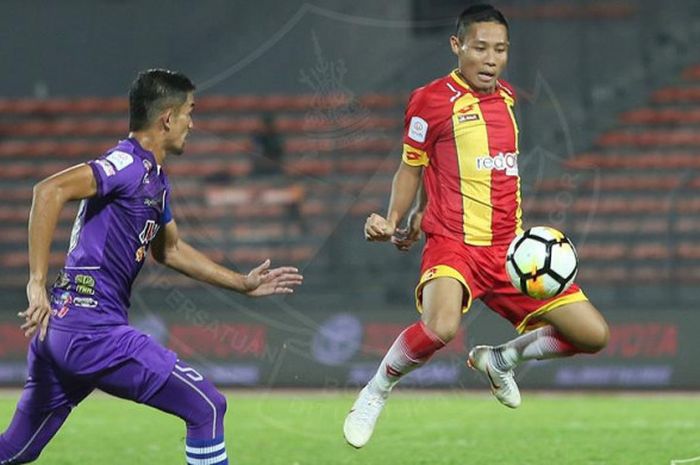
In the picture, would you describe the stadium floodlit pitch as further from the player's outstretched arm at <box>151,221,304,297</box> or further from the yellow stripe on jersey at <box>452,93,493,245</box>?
the player's outstretched arm at <box>151,221,304,297</box>

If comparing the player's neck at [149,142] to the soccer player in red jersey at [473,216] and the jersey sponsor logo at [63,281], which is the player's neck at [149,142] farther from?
the soccer player in red jersey at [473,216]

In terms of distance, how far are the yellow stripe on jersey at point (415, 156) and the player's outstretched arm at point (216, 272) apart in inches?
48.3

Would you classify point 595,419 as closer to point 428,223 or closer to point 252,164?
point 428,223

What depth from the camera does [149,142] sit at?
17.8 ft

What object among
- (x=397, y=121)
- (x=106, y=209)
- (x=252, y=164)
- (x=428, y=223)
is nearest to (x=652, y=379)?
(x=397, y=121)

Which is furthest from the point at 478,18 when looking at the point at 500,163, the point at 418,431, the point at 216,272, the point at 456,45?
the point at 418,431

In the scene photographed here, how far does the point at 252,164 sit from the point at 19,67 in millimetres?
3601

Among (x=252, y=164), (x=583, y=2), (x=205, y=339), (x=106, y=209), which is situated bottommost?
(x=205, y=339)

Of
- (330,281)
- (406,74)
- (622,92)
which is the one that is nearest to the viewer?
(330,281)

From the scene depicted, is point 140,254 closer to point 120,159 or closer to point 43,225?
point 120,159

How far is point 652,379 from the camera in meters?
12.6

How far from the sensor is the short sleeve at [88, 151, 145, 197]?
16.8 ft

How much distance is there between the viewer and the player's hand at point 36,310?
15.7 feet

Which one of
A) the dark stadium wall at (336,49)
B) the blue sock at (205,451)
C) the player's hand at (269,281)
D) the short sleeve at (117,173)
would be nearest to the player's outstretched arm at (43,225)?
the short sleeve at (117,173)
